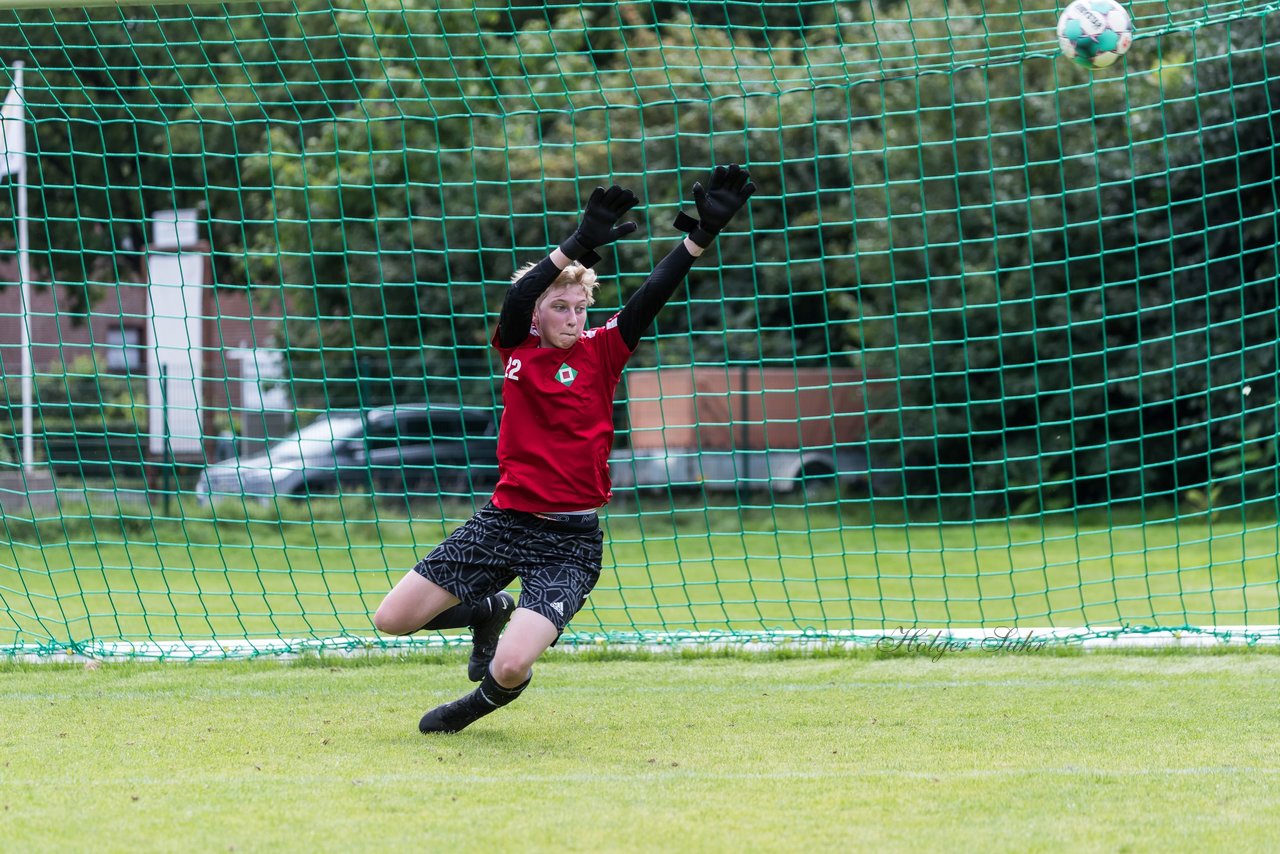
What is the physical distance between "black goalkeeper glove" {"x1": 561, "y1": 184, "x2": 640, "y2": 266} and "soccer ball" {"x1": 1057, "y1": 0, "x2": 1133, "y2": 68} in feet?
7.42

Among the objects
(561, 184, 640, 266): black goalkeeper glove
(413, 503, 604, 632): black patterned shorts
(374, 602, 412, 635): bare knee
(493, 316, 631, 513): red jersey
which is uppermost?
(561, 184, 640, 266): black goalkeeper glove

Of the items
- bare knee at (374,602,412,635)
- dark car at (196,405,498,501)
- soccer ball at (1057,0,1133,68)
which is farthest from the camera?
dark car at (196,405,498,501)

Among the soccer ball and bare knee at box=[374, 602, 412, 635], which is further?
the soccer ball

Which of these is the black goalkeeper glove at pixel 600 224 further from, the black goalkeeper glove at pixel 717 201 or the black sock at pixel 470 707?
the black sock at pixel 470 707

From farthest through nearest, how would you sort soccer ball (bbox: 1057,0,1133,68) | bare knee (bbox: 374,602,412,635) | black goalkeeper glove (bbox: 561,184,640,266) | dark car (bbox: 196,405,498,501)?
dark car (bbox: 196,405,498,501), soccer ball (bbox: 1057,0,1133,68), bare knee (bbox: 374,602,412,635), black goalkeeper glove (bbox: 561,184,640,266)

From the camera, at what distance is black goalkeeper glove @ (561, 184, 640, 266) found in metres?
4.37

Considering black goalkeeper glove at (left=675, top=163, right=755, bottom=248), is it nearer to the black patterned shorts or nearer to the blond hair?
the blond hair

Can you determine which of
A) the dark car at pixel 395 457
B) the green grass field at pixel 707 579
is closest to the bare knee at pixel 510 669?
the green grass field at pixel 707 579

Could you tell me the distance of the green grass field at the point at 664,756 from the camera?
3439 mm

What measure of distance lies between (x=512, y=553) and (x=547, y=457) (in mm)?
369

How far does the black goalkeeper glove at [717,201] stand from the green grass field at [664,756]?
1698mm

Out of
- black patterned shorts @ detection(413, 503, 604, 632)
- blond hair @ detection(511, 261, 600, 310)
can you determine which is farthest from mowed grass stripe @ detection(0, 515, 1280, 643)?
blond hair @ detection(511, 261, 600, 310)

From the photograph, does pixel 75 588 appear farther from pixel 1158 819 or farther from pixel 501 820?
pixel 1158 819

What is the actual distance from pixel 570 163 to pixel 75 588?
9.07m
